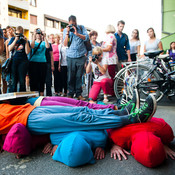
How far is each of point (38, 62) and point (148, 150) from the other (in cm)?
319

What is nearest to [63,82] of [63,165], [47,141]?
[47,141]

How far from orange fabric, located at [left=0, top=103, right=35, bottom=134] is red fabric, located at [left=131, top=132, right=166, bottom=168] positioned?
1.02 m

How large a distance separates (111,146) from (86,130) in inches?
12.7

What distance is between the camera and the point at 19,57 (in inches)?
138

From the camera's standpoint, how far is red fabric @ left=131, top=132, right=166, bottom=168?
134 centimetres

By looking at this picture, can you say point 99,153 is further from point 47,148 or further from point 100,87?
point 100,87

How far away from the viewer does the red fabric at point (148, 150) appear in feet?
4.40

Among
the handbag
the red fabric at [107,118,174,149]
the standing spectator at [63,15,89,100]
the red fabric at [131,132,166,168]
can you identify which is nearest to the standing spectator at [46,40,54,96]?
the standing spectator at [63,15,89,100]

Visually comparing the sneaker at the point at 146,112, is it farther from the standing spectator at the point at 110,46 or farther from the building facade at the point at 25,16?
the building facade at the point at 25,16

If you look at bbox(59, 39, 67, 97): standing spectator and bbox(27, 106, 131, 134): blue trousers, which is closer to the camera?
bbox(27, 106, 131, 134): blue trousers

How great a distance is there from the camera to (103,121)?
5.43ft

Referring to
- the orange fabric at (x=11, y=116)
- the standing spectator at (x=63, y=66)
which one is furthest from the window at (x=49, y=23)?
the orange fabric at (x=11, y=116)

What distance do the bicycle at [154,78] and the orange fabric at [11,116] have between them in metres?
2.20

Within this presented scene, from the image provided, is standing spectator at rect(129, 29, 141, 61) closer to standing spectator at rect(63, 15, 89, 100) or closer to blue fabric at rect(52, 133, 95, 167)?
standing spectator at rect(63, 15, 89, 100)
